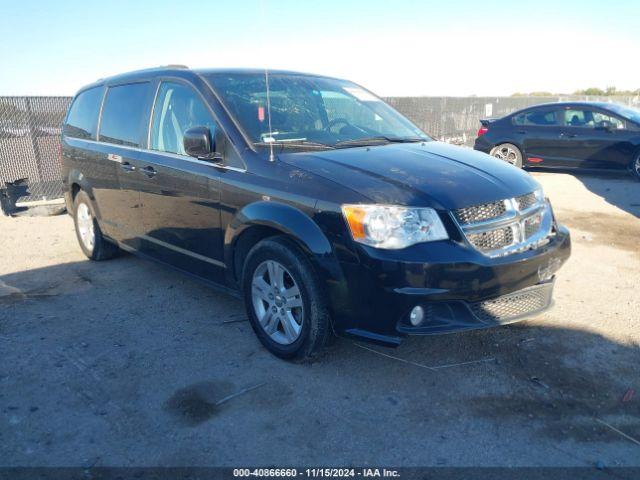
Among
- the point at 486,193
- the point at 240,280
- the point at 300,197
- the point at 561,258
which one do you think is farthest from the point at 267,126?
the point at 561,258

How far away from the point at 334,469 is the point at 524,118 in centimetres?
1101

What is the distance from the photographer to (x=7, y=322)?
4.35 metres

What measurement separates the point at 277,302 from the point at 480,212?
1.40 meters

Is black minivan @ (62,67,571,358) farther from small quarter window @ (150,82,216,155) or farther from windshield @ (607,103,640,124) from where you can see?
windshield @ (607,103,640,124)

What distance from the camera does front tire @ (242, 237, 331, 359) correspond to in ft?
10.7

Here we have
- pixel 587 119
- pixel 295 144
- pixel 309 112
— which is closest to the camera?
pixel 295 144

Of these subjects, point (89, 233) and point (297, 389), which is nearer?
point (297, 389)

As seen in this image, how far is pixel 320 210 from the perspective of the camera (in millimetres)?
3141

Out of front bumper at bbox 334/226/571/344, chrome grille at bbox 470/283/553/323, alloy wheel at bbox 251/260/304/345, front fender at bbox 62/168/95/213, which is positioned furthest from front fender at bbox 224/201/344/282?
front fender at bbox 62/168/95/213

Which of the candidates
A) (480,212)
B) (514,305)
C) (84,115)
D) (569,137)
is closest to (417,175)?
(480,212)

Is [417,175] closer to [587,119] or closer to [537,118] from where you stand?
[587,119]

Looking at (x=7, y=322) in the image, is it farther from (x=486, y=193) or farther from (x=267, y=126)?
(x=486, y=193)

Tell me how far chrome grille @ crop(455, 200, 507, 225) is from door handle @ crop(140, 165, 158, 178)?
2.55 m

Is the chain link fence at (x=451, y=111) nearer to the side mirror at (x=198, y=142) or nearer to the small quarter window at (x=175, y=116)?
the small quarter window at (x=175, y=116)
